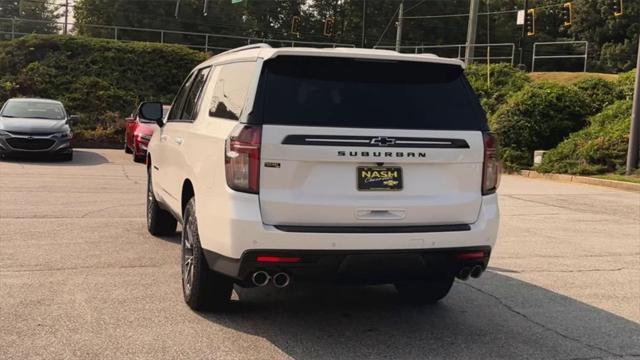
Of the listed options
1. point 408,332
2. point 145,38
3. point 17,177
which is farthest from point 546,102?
point 145,38

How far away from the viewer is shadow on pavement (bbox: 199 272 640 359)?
4559mm

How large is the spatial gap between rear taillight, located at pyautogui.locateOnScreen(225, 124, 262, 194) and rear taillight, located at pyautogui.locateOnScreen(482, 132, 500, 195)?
1.62m

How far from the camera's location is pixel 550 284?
6.61 m

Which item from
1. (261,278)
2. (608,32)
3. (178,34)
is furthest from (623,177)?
(608,32)

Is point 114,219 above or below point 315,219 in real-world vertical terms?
below

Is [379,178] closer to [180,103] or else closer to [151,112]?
[180,103]

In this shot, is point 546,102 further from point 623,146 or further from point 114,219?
point 114,219

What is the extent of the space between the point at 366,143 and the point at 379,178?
0.81ft

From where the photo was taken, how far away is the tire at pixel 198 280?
4879mm

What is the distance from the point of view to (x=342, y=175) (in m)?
4.29

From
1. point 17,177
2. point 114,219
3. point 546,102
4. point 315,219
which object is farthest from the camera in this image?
point 546,102

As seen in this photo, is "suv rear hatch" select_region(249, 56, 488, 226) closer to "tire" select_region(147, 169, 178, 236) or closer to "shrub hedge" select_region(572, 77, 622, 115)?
"tire" select_region(147, 169, 178, 236)

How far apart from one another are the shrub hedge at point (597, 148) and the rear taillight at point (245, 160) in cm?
1658

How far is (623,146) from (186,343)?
17.9 m
